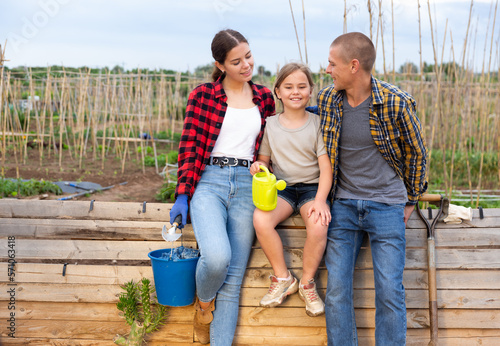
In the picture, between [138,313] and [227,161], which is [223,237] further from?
[138,313]

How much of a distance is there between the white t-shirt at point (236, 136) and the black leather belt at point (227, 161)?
0.02 meters

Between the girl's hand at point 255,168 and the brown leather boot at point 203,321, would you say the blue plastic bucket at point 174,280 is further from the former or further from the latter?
the girl's hand at point 255,168

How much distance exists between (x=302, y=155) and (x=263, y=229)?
413mm

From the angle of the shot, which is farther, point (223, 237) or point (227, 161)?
point (227, 161)

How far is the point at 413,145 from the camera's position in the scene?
2.05 m

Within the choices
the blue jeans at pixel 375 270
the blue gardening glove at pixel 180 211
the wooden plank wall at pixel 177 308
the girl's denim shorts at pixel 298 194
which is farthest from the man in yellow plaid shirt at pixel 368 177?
the blue gardening glove at pixel 180 211

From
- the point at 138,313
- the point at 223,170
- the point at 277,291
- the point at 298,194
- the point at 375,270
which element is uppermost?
the point at 223,170

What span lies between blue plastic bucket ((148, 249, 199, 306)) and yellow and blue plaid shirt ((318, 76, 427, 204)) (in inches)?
30.3

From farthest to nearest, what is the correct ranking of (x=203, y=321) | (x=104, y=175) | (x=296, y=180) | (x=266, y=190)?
1. (x=104, y=175)
2. (x=296, y=180)
3. (x=203, y=321)
4. (x=266, y=190)

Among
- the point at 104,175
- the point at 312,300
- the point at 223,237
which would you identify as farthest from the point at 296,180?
the point at 104,175

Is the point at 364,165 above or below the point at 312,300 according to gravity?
above

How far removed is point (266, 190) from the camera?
1997mm

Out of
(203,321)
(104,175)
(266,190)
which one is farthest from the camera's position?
(104,175)

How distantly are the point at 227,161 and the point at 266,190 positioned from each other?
1.18ft
